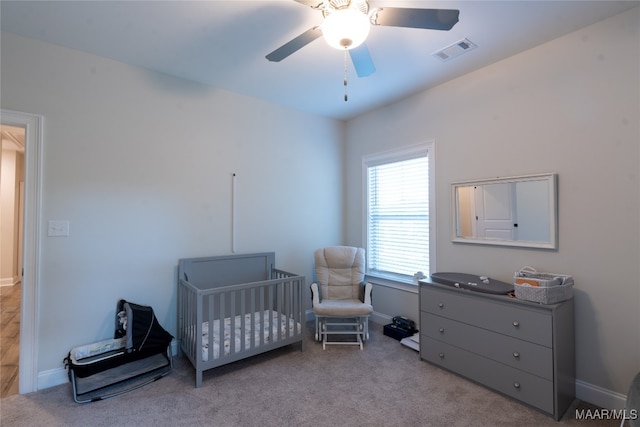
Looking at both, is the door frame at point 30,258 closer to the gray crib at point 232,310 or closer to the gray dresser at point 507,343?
the gray crib at point 232,310

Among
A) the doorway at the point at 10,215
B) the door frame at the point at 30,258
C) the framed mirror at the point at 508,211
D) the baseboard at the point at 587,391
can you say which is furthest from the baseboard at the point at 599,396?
the doorway at the point at 10,215

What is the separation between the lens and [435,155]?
3.13 m

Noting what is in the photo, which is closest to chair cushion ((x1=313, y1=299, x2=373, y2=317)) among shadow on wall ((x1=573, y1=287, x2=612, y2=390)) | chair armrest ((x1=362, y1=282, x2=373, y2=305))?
chair armrest ((x1=362, y1=282, x2=373, y2=305))

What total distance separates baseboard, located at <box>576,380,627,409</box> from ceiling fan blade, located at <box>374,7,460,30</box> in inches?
101

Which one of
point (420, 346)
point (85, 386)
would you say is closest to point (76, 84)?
point (85, 386)

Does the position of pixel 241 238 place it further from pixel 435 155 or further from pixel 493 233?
pixel 493 233

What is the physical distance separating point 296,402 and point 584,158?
269 cm

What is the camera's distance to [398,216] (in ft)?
11.8

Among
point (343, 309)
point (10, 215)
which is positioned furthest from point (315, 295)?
point (10, 215)

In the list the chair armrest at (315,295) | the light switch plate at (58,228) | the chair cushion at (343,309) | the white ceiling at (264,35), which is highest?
the white ceiling at (264,35)

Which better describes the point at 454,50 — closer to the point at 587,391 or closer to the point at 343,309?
the point at 343,309

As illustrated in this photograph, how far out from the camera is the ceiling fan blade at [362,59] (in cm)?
183

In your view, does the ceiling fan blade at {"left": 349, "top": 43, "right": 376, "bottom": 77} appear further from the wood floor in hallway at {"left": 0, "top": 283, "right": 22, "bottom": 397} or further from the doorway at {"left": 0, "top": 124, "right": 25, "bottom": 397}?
the doorway at {"left": 0, "top": 124, "right": 25, "bottom": 397}

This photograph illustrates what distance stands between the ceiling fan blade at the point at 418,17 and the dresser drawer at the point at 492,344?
2.08 metres
